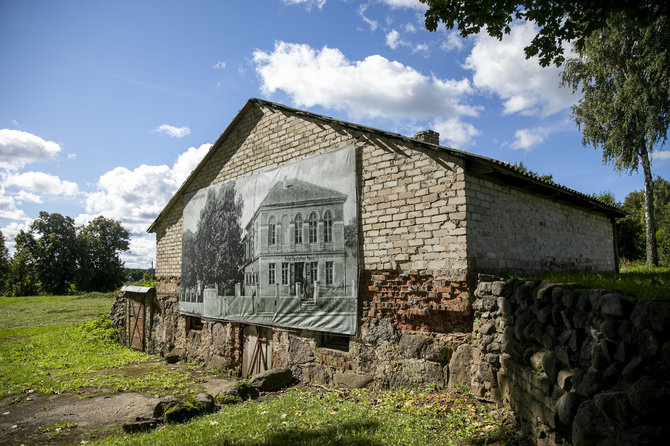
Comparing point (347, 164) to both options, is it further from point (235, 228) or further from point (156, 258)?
point (156, 258)

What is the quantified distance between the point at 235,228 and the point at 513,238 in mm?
7489

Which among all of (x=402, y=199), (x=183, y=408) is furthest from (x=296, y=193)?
(x=183, y=408)

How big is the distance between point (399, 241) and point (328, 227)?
1.81m

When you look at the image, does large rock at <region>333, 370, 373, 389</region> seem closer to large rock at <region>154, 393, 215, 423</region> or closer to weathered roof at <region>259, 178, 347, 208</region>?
large rock at <region>154, 393, 215, 423</region>

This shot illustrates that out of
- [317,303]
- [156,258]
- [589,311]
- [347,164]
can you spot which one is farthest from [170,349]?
[589,311]

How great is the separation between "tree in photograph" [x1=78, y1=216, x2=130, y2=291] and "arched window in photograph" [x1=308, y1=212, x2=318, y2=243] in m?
48.9

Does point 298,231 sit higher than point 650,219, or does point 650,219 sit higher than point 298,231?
point 650,219

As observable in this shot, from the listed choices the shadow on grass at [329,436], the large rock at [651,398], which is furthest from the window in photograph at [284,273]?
the large rock at [651,398]

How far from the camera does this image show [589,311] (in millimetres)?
3633

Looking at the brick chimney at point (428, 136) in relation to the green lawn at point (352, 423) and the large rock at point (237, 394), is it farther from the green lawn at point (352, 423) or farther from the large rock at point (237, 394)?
the large rock at point (237, 394)

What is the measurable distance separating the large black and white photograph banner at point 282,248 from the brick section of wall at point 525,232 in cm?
243

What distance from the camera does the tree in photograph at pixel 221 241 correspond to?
36.5ft

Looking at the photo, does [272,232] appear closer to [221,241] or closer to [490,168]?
[221,241]

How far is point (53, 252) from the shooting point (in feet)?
149
